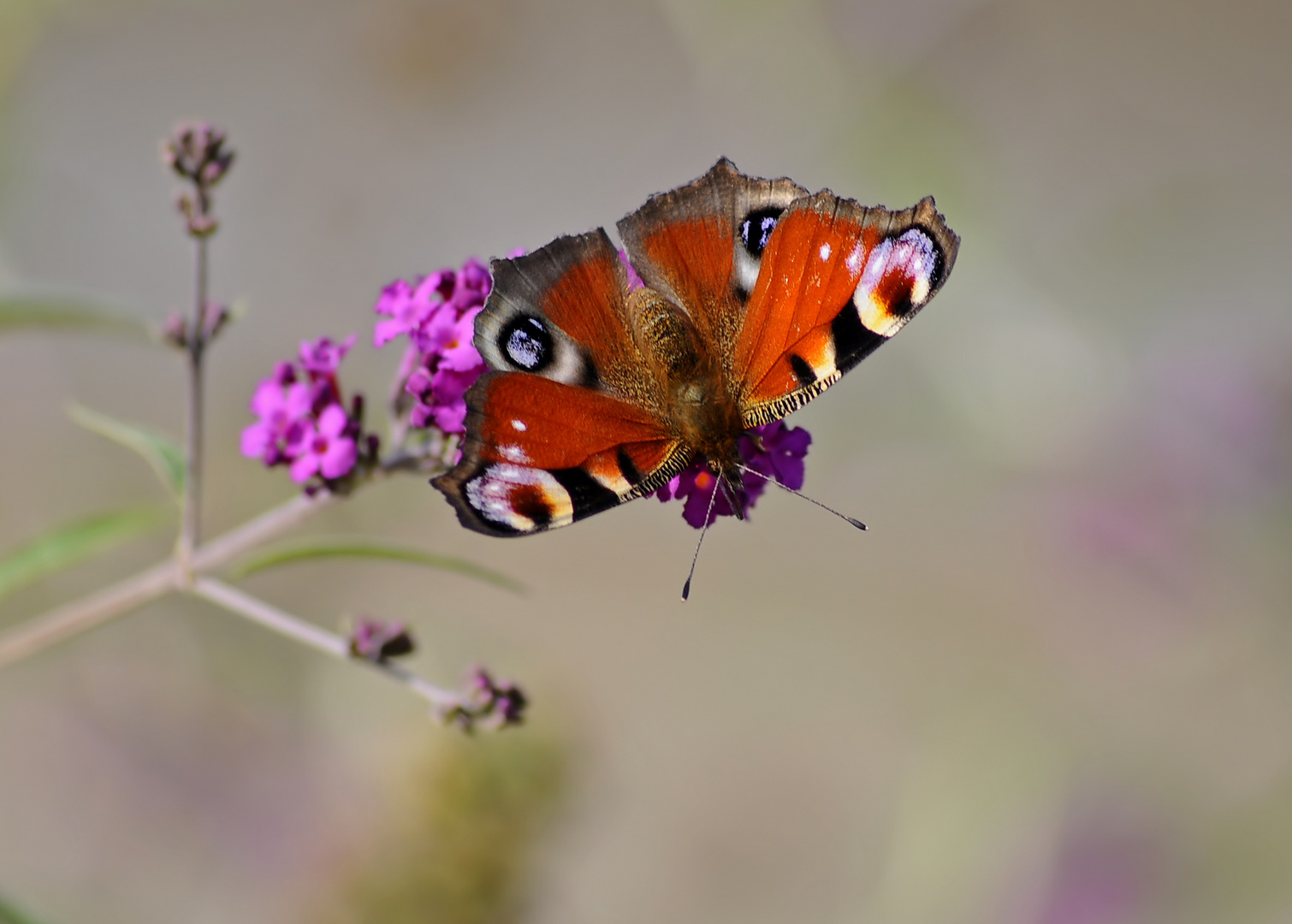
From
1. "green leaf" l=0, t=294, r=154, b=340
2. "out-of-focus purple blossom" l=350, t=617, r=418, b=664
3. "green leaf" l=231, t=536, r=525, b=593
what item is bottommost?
"out-of-focus purple blossom" l=350, t=617, r=418, b=664

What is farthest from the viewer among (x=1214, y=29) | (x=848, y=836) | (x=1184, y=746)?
(x=1214, y=29)

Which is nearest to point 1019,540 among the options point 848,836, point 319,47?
point 848,836

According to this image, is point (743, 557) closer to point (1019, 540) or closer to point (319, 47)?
point (1019, 540)

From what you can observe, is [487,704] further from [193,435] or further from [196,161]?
[196,161]

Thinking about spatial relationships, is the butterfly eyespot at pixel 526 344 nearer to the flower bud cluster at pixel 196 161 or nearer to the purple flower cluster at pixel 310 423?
the purple flower cluster at pixel 310 423

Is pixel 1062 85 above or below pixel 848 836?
above

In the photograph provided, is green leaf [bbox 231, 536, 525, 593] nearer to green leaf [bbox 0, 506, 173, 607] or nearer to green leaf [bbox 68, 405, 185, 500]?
green leaf [bbox 68, 405, 185, 500]

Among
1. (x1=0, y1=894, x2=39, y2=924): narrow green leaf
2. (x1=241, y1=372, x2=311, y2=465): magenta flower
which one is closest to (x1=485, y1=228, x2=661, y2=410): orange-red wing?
(x1=241, y1=372, x2=311, y2=465): magenta flower
